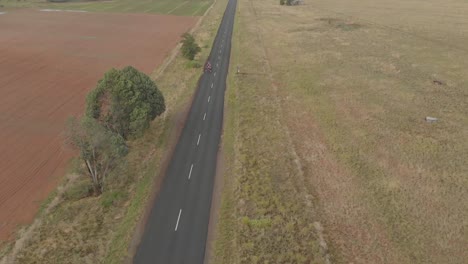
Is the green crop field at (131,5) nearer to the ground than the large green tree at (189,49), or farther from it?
farther from it

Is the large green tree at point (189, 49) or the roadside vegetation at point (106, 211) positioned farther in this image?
the large green tree at point (189, 49)

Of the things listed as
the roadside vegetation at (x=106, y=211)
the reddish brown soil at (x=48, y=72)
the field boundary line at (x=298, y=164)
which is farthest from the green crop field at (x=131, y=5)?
the roadside vegetation at (x=106, y=211)

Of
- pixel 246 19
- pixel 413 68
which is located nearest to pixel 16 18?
pixel 246 19

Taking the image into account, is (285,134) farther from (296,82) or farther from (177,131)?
(296,82)

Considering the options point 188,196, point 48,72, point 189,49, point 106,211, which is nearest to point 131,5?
point 189,49

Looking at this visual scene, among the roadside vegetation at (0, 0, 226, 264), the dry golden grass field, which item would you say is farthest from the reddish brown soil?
the dry golden grass field

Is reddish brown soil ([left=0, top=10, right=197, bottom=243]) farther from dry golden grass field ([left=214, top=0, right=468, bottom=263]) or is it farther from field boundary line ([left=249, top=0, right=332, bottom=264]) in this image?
field boundary line ([left=249, top=0, right=332, bottom=264])

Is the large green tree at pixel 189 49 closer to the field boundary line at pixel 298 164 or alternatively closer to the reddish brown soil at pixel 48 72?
the reddish brown soil at pixel 48 72

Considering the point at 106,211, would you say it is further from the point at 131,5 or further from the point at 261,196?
the point at 131,5
